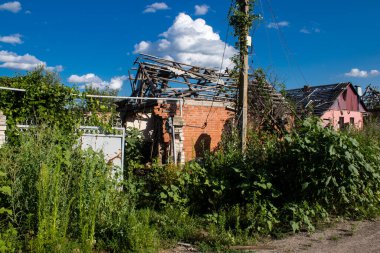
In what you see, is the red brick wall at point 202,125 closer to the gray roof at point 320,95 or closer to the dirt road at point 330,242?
the dirt road at point 330,242

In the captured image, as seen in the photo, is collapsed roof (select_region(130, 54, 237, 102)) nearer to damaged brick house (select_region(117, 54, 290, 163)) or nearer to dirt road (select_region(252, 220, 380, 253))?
damaged brick house (select_region(117, 54, 290, 163))

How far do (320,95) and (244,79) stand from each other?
69.7 feet

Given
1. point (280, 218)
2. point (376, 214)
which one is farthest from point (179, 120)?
Answer: point (376, 214)

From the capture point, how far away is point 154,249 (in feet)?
16.8

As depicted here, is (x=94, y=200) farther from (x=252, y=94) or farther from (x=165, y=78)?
(x=252, y=94)

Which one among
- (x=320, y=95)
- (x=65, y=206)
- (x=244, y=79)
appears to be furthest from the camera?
(x=320, y=95)

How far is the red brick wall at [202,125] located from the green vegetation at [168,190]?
390cm

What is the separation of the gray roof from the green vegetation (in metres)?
19.3

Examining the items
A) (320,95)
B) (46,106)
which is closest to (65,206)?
(46,106)

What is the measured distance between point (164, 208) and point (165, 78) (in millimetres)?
7120

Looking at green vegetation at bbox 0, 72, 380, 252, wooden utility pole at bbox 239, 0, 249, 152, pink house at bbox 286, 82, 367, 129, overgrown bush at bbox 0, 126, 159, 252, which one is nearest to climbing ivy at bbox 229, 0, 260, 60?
wooden utility pole at bbox 239, 0, 249, 152

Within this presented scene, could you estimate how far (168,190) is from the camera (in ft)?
23.4

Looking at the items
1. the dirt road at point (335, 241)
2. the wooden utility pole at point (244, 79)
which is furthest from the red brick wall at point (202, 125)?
the dirt road at point (335, 241)

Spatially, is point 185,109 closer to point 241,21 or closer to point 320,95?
point 241,21
